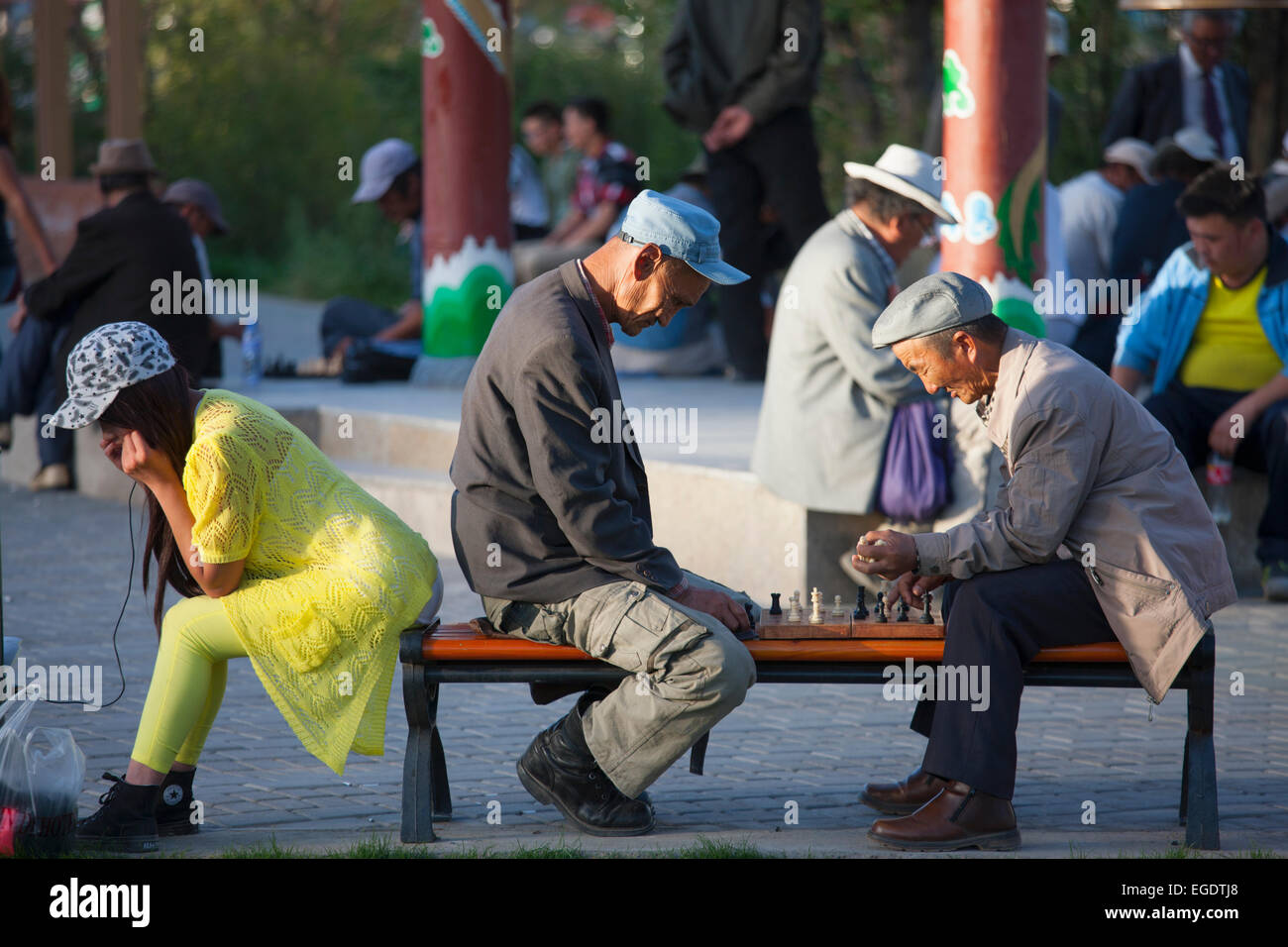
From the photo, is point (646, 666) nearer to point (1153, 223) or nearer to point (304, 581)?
point (304, 581)

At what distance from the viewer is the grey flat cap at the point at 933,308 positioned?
4.39m

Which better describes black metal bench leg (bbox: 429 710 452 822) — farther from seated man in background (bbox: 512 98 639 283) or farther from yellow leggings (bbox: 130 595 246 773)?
seated man in background (bbox: 512 98 639 283)

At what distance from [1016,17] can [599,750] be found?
13.7 feet

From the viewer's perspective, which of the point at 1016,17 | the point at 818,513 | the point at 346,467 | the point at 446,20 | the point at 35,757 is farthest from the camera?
the point at 446,20

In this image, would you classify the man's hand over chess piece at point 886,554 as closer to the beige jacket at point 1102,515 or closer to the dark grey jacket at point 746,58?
the beige jacket at point 1102,515

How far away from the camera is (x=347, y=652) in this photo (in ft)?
14.6

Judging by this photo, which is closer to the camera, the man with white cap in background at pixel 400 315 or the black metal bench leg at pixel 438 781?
the black metal bench leg at pixel 438 781

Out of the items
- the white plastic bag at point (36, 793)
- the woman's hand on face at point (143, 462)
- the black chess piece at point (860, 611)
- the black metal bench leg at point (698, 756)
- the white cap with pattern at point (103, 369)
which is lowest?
the black metal bench leg at point (698, 756)

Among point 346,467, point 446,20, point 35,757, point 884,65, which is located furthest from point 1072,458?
point 884,65

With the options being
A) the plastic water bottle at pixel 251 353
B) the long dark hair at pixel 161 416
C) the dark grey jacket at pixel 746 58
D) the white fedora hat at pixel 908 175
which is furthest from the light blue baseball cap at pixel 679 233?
Answer: the plastic water bottle at pixel 251 353

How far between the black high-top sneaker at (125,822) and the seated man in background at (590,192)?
296 inches

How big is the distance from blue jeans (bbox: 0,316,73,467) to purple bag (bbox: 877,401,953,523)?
475 cm

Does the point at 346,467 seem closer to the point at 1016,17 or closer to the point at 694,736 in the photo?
the point at 1016,17

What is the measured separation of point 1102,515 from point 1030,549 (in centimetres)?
20
